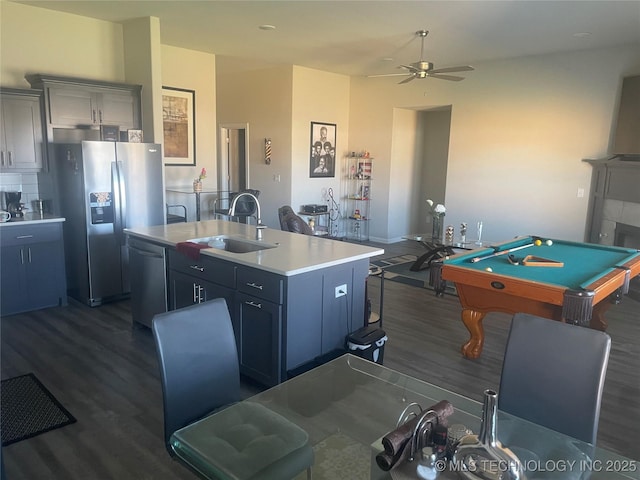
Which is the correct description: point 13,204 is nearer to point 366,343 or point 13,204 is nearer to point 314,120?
point 366,343

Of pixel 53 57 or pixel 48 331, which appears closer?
pixel 48 331

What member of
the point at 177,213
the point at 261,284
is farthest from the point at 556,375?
the point at 177,213

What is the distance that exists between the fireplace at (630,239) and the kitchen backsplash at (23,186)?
676 centimetres

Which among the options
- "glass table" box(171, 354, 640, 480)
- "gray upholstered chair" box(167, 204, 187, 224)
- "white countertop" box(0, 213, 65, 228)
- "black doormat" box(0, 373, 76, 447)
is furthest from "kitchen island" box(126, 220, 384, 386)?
"gray upholstered chair" box(167, 204, 187, 224)

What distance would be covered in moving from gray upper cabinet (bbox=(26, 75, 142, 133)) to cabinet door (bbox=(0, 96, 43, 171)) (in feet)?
0.45

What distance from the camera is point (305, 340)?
3008 mm

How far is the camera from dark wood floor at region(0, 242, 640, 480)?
243 centimetres

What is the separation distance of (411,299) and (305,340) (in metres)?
2.51

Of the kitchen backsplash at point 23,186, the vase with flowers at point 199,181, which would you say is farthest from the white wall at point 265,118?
the kitchen backsplash at point 23,186

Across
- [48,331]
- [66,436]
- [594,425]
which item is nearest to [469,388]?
[594,425]

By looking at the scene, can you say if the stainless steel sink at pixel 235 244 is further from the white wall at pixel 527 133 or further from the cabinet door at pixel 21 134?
the white wall at pixel 527 133

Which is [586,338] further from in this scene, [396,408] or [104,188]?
[104,188]

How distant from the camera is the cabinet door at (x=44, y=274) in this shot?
14.6ft

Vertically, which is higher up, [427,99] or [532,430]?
[427,99]
